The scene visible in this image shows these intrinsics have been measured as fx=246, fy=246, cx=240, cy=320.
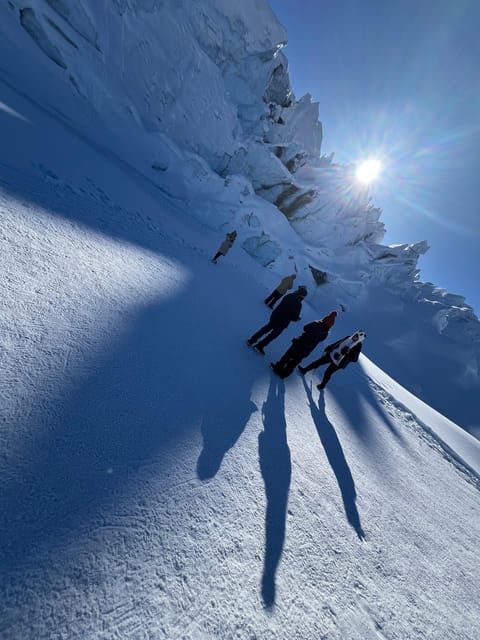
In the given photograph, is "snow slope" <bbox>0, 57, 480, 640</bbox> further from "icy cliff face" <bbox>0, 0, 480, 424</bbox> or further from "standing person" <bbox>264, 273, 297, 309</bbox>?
"icy cliff face" <bbox>0, 0, 480, 424</bbox>

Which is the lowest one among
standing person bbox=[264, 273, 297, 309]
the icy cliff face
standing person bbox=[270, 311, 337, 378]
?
standing person bbox=[270, 311, 337, 378]

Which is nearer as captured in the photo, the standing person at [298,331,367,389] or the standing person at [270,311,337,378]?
the standing person at [270,311,337,378]

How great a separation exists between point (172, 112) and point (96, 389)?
19.9 m

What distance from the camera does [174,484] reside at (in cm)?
181

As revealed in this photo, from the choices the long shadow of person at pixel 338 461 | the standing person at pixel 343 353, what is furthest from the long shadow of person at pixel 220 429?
the standing person at pixel 343 353

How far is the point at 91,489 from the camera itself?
152 centimetres

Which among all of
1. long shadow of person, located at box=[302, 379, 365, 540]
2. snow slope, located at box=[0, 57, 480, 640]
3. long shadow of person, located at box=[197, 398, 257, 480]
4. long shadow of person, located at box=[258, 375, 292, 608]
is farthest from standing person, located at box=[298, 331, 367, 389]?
long shadow of person, located at box=[197, 398, 257, 480]

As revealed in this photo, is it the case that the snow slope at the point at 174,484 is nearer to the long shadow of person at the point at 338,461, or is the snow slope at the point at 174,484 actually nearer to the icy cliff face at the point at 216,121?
the long shadow of person at the point at 338,461

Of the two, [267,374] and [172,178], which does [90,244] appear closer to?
[267,374]

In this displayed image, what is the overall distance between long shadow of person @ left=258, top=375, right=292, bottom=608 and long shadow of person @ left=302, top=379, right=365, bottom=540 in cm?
68

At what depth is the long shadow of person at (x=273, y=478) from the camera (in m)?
1.68

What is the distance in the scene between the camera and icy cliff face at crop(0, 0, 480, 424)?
1189cm

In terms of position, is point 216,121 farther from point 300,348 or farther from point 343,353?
point 300,348

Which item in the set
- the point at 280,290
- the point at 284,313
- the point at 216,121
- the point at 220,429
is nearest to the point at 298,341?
the point at 284,313
